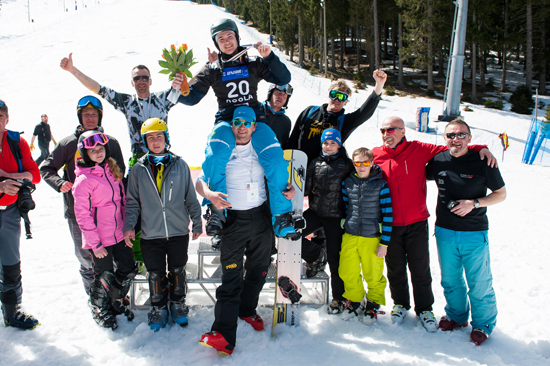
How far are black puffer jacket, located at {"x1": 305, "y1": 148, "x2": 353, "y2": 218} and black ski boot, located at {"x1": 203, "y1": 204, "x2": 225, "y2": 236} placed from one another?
3.79 ft

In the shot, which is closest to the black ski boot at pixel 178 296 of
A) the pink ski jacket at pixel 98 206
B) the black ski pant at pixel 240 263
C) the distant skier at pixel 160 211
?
the distant skier at pixel 160 211

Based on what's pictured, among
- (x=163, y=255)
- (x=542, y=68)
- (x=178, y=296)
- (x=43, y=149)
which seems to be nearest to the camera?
(x=163, y=255)

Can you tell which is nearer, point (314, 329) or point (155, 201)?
point (155, 201)

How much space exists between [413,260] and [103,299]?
3228mm

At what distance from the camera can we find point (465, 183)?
341cm

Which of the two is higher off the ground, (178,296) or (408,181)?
(408,181)

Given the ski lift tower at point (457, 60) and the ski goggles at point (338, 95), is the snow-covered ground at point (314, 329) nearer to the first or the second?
the ski goggles at point (338, 95)

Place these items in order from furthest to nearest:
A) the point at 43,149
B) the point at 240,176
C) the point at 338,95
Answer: the point at 43,149 < the point at 338,95 < the point at 240,176

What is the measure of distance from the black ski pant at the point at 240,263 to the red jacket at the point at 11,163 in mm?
2062

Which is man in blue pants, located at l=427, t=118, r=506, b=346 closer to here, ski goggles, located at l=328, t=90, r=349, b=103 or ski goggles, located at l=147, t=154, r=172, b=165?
ski goggles, located at l=328, t=90, r=349, b=103

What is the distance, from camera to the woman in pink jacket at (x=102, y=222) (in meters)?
3.28

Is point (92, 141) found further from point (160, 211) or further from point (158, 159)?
point (160, 211)

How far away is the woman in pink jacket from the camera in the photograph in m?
3.28

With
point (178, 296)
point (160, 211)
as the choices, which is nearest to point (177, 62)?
point (160, 211)
